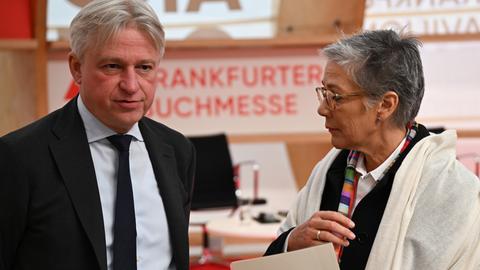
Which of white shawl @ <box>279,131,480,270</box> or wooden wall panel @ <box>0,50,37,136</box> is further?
wooden wall panel @ <box>0,50,37,136</box>

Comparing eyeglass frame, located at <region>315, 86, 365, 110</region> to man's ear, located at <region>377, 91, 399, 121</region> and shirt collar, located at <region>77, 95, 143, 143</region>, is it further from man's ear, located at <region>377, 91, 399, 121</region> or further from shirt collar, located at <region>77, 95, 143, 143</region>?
shirt collar, located at <region>77, 95, 143, 143</region>

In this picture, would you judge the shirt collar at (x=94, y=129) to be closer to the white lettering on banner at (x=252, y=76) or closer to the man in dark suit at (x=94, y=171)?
the man in dark suit at (x=94, y=171)

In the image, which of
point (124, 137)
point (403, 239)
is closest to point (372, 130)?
point (403, 239)

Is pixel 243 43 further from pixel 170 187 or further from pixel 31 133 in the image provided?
pixel 31 133

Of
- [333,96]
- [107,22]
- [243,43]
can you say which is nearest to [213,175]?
[243,43]

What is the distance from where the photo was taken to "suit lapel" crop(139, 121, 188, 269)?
2.19 m

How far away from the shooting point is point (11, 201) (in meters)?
1.90

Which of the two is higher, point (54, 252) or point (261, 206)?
point (54, 252)

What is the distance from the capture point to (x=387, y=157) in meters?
2.33

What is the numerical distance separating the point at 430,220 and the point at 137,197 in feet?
2.66

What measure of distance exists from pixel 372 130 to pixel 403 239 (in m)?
0.35

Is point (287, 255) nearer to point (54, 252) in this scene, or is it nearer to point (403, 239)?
point (403, 239)

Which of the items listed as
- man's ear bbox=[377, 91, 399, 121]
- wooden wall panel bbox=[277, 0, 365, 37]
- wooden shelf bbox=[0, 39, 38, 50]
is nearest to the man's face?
man's ear bbox=[377, 91, 399, 121]

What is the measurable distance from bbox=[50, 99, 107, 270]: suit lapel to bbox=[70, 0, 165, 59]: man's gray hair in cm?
21
